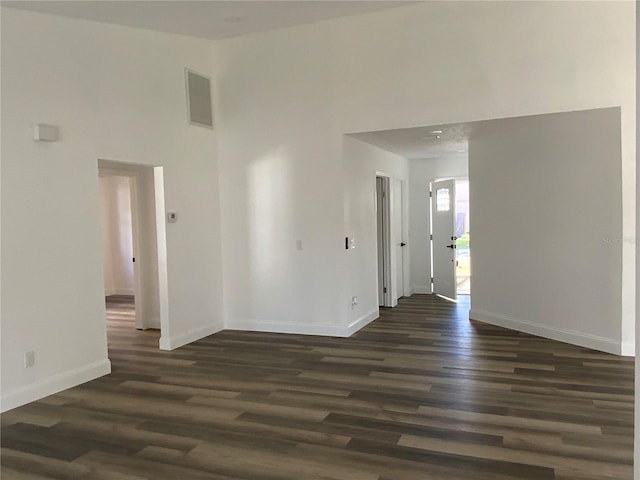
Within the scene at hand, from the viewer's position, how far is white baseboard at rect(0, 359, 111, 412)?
Result: 404cm

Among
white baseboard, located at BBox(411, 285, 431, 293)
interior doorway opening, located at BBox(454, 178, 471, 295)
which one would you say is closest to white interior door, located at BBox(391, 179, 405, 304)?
white baseboard, located at BBox(411, 285, 431, 293)

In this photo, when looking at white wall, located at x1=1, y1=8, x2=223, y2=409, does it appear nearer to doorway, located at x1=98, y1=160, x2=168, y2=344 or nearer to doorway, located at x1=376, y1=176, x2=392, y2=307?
doorway, located at x1=98, y1=160, x2=168, y2=344

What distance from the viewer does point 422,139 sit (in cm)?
662

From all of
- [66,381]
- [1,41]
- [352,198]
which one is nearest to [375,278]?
[352,198]

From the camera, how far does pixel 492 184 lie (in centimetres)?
657

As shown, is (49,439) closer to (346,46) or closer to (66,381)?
(66,381)

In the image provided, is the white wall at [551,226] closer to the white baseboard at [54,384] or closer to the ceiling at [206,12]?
the ceiling at [206,12]

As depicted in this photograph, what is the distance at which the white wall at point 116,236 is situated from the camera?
10086 millimetres

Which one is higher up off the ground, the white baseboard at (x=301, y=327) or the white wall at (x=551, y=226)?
the white wall at (x=551, y=226)

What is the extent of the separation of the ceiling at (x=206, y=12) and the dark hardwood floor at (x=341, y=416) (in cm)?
337

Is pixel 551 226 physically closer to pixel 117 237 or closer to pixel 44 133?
pixel 44 133

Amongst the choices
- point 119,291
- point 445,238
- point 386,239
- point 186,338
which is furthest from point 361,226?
point 119,291

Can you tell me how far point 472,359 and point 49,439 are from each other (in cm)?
376

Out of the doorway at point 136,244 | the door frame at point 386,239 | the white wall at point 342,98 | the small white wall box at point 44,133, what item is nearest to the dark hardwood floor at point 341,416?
the white wall at point 342,98
